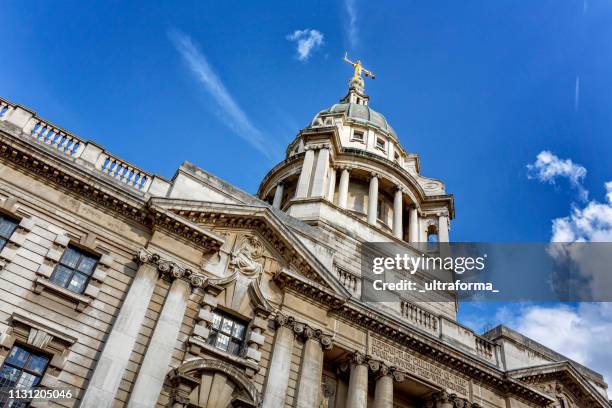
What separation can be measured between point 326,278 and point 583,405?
15.9 meters

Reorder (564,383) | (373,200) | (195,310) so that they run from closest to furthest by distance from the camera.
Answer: (195,310)
(564,383)
(373,200)

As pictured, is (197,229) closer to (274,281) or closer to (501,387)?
(274,281)

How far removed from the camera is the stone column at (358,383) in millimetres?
19125

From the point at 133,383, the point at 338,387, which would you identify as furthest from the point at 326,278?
the point at 133,383

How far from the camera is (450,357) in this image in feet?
72.4

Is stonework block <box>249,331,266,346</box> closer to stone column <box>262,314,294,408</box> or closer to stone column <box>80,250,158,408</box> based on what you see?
stone column <box>262,314,294,408</box>

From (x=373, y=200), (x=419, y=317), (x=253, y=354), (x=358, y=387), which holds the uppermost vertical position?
(x=373, y=200)

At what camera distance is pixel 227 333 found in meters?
18.6

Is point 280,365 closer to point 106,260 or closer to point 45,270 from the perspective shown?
point 106,260

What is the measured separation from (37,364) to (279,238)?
366 inches

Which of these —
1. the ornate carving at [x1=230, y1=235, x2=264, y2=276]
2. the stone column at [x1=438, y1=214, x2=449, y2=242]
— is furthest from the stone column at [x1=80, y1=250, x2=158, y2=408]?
the stone column at [x1=438, y1=214, x2=449, y2=242]

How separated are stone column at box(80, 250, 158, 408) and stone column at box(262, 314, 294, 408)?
15.1 ft

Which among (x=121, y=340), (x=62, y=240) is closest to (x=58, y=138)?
(x=62, y=240)

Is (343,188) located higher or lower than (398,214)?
higher
